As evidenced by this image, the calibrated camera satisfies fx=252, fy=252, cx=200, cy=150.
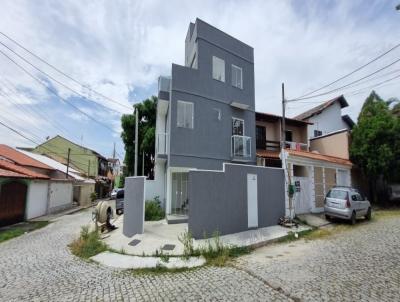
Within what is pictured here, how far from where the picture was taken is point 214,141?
14.1 m

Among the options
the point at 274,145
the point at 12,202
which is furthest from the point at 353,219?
the point at 12,202

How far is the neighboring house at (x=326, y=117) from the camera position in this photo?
76.5ft

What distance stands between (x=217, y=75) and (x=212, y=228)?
30.2 ft

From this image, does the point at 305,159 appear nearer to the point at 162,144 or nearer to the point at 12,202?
the point at 162,144

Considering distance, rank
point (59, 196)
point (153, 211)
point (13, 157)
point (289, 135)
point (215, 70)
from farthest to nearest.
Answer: point (59, 196) → point (289, 135) → point (13, 157) → point (215, 70) → point (153, 211)

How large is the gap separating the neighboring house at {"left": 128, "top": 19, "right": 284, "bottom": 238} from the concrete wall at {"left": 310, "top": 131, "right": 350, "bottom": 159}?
7.69 meters

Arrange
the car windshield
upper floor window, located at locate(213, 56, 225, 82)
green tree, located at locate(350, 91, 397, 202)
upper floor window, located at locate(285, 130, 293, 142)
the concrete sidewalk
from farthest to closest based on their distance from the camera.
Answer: upper floor window, located at locate(285, 130, 293, 142) < green tree, located at locate(350, 91, 397, 202) < upper floor window, located at locate(213, 56, 225, 82) < the car windshield < the concrete sidewalk

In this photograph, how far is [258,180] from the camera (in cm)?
1103

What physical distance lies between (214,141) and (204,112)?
1.70 metres

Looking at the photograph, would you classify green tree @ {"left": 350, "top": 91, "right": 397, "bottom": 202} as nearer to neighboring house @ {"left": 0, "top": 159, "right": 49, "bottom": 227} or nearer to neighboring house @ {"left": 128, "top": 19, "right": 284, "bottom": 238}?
neighboring house @ {"left": 128, "top": 19, "right": 284, "bottom": 238}

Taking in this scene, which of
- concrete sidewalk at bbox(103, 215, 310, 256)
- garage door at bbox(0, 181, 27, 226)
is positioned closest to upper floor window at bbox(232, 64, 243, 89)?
concrete sidewalk at bbox(103, 215, 310, 256)

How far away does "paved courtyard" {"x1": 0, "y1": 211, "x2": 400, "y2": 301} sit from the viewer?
4984mm

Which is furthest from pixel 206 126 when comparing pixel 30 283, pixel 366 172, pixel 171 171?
pixel 366 172

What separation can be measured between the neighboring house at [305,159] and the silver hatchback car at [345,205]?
153 centimetres
